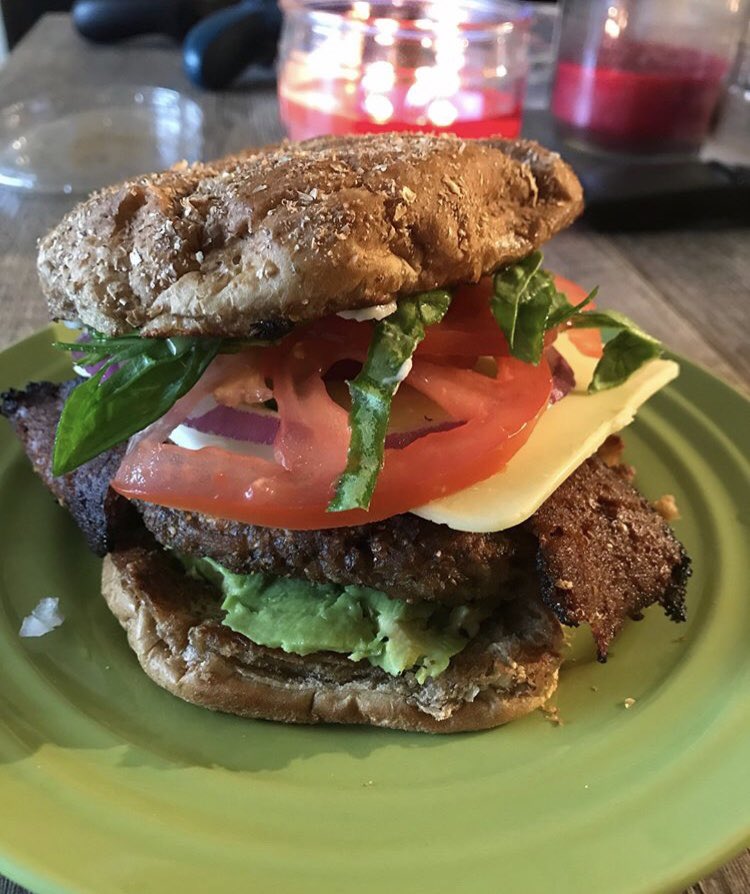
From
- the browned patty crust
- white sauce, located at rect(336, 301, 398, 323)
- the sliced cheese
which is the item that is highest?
white sauce, located at rect(336, 301, 398, 323)

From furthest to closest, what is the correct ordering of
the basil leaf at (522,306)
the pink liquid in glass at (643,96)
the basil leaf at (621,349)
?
1. the pink liquid in glass at (643,96)
2. the basil leaf at (621,349)
3. the basil leaf at (522,306)

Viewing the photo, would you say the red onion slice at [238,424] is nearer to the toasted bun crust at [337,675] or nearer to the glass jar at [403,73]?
the toasted bun crust at [337,675]

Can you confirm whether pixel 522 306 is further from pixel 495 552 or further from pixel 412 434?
pixel 495 552

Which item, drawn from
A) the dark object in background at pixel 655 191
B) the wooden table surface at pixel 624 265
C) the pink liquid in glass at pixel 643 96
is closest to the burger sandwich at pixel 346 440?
the wooden table surface at pixel 624 265

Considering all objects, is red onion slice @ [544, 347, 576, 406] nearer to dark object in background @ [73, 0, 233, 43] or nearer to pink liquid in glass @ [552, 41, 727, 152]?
pink liquid in glass @ [552, 41, 727, 152]

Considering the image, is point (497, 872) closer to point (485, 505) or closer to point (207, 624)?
point (485, 505)

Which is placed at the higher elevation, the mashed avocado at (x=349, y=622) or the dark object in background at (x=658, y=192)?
the mashed avocado at (x=349, y=622)

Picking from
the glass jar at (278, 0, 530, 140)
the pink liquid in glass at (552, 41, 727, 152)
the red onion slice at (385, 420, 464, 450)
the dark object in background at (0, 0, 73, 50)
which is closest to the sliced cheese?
the red onion slice at (385, 420, 464, 450)
